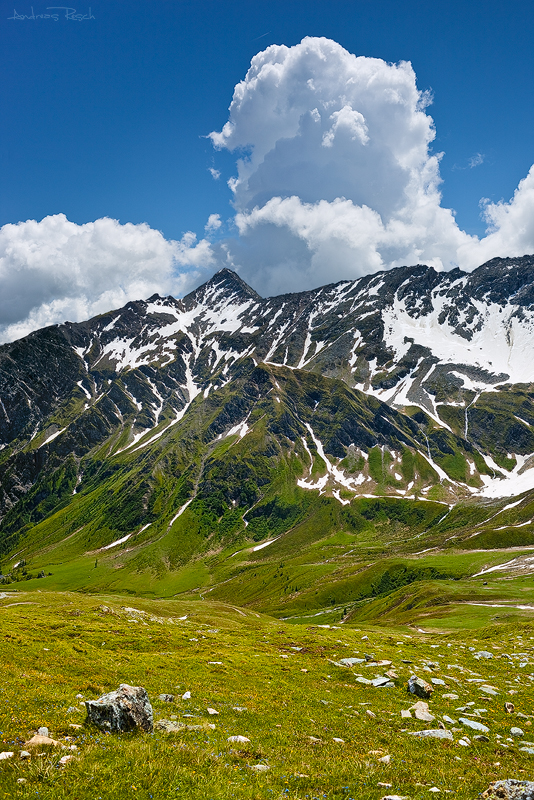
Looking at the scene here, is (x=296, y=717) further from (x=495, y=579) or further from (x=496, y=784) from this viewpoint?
(x=495, y=579)

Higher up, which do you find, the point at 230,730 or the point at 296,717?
the point at 230,730

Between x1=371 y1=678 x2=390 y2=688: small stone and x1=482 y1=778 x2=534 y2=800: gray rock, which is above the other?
x1=482 y1=778 x2=534 y2=800: gray rock

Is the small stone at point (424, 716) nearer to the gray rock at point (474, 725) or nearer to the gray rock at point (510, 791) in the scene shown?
the gray rock at point (474, 725)

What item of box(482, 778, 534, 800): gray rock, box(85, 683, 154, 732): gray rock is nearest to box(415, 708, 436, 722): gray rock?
box(482, 778, 534, 800): gray rock

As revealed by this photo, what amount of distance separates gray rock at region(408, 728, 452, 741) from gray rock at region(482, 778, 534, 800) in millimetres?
6124

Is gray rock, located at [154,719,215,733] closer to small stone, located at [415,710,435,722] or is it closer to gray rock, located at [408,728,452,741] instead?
gray rock, located at [408,728,452,741]

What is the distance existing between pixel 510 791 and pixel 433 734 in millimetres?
8119

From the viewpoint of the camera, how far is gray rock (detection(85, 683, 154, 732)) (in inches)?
563

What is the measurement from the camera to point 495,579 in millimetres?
162750

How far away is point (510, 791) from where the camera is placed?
10789 mm

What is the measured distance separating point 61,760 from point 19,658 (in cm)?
2302

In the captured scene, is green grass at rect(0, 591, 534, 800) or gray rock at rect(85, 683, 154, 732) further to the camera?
gray rock at rect(85, 683, 154, 732)

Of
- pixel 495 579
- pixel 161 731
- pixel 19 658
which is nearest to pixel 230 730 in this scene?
pixel 161 731

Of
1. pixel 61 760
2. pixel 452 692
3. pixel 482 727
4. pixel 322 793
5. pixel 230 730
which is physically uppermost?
pixel 61 760
